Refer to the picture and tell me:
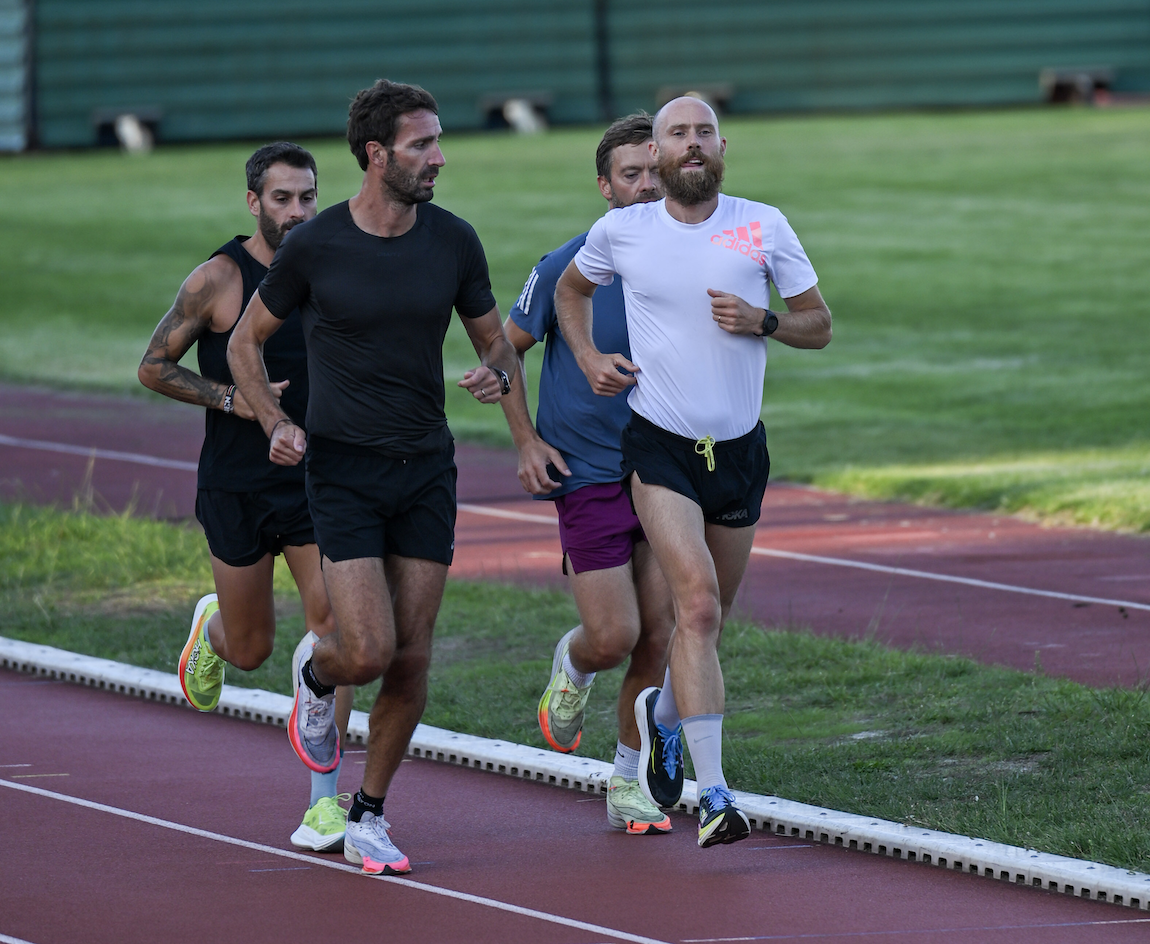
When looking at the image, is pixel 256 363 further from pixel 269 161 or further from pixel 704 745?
pixel 704 745

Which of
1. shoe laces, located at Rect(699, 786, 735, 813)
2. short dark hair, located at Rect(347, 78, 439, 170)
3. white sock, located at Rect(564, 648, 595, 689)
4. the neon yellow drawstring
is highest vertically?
short dark hair, located at Rect(347, 78, 439, 170)

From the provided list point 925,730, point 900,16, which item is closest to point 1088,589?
point 925,730

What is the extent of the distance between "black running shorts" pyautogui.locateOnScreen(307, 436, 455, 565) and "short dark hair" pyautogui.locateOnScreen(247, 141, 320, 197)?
1.19 meters

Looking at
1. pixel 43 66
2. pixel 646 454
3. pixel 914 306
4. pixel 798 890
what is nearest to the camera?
pixel 798 890

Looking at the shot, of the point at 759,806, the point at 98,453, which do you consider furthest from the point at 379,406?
the point at 98,453

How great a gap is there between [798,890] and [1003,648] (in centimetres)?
364

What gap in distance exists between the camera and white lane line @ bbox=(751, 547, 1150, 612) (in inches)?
414

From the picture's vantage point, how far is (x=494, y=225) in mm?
30578

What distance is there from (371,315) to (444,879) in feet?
5.71

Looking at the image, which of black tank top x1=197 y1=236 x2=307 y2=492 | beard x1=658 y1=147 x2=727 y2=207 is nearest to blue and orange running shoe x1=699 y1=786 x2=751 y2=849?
beard x1=658 y1=147 x2=727 y2=207

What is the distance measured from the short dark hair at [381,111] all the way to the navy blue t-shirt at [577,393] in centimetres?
108

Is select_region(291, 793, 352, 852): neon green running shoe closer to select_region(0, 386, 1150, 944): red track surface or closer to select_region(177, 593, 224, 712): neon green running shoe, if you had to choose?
select_region(0, 386, 1150, 944): red track surface

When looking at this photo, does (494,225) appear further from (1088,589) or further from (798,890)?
(798,890)

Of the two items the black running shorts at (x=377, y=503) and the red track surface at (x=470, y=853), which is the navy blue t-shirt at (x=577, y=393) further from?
the red track surface at (x=470, y=853)
